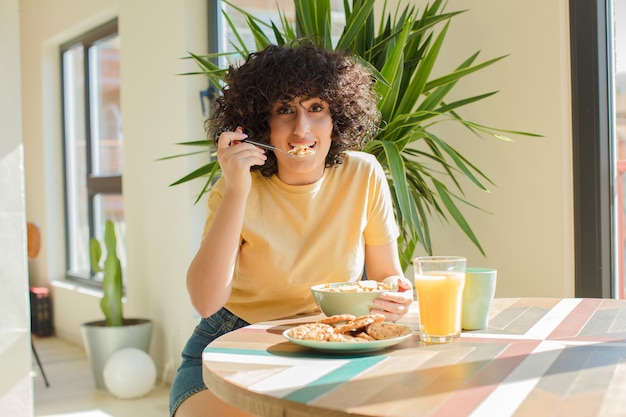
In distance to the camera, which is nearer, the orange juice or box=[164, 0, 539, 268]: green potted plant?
the orange juice

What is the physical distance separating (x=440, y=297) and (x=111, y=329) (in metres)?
3.17

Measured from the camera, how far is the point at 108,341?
3988 millimetres

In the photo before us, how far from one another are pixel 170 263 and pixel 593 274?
2.50 meters

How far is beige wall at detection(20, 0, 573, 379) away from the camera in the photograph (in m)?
2.21

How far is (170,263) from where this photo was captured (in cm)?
404

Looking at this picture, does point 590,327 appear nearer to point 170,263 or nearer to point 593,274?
point 593,274

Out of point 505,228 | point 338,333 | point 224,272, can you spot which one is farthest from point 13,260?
point 338,333

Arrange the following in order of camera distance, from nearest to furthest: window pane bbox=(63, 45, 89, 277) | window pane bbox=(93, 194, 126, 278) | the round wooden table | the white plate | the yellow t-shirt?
the round wooden table
the white plate
the yellow t-shirt
window pane bbox=(93, 194, 126, 278)
window pane bbox=(63, 45, 89, 277)

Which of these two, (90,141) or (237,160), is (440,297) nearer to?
(237,160)

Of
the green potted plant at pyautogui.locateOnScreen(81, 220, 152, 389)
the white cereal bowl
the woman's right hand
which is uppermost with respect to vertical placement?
the woman's right hand

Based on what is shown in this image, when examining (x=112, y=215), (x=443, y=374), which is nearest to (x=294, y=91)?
(x=443, y=374)

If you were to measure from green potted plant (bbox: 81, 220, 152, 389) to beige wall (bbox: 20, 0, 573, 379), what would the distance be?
148mm

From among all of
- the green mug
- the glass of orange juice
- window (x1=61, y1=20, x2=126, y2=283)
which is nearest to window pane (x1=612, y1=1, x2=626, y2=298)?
the green mug

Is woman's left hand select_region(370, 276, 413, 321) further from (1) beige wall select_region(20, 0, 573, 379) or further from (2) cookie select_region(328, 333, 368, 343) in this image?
(1) beige wall select_region(20, 0, 573, 379)
